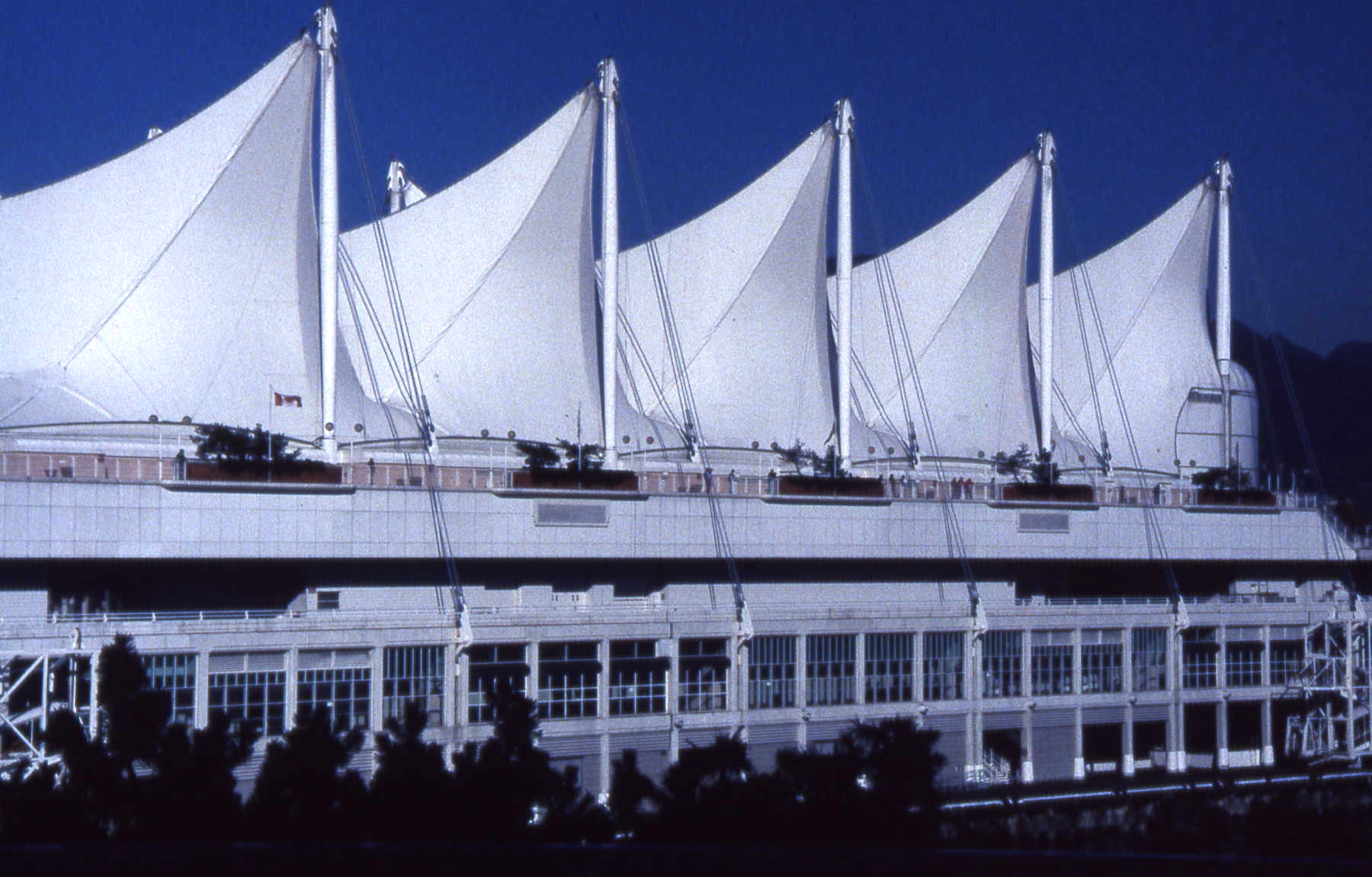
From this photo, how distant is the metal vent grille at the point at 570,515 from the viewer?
1384 inches

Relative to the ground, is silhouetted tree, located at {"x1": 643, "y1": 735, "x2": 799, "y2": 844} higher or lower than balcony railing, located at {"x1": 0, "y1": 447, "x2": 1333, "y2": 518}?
lower

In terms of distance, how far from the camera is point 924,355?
50.5 m

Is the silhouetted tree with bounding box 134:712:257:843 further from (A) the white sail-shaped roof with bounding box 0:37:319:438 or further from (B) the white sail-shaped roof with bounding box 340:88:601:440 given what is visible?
(B) the white sail-shaped roof with bounding box 340:88:601:440

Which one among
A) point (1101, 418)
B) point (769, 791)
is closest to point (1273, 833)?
point (769, 791)

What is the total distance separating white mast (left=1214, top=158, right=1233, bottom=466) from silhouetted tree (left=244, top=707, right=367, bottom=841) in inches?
1710

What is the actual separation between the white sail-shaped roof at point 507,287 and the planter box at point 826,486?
640 centimetres

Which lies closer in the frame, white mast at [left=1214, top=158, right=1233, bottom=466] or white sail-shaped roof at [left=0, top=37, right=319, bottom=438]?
white sail-shaped roof at [left=0, top=37, right=319, bottom=438]

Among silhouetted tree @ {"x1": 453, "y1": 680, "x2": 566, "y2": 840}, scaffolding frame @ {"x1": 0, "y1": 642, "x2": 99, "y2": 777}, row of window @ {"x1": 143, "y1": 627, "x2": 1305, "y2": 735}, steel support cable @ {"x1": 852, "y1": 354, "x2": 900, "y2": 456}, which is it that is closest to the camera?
silhouetted tree @ {"x1": 453, "y1": 680, "x2": 566, "y2": 840}

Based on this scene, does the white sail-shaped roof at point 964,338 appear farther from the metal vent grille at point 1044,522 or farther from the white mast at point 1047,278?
the metal vent grille at point 1044,522

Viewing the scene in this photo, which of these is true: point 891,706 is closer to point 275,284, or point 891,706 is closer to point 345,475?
point 345,475

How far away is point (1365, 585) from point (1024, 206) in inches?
582

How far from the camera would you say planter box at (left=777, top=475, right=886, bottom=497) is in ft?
125

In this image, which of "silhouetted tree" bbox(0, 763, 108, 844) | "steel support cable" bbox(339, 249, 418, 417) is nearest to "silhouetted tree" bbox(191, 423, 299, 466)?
"steel support cable" bbox(339, 249, 418, 417)

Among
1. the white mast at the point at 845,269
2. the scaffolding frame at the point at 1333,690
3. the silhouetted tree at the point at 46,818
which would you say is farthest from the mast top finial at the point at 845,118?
the silhouetted tree at the point at 46,818
